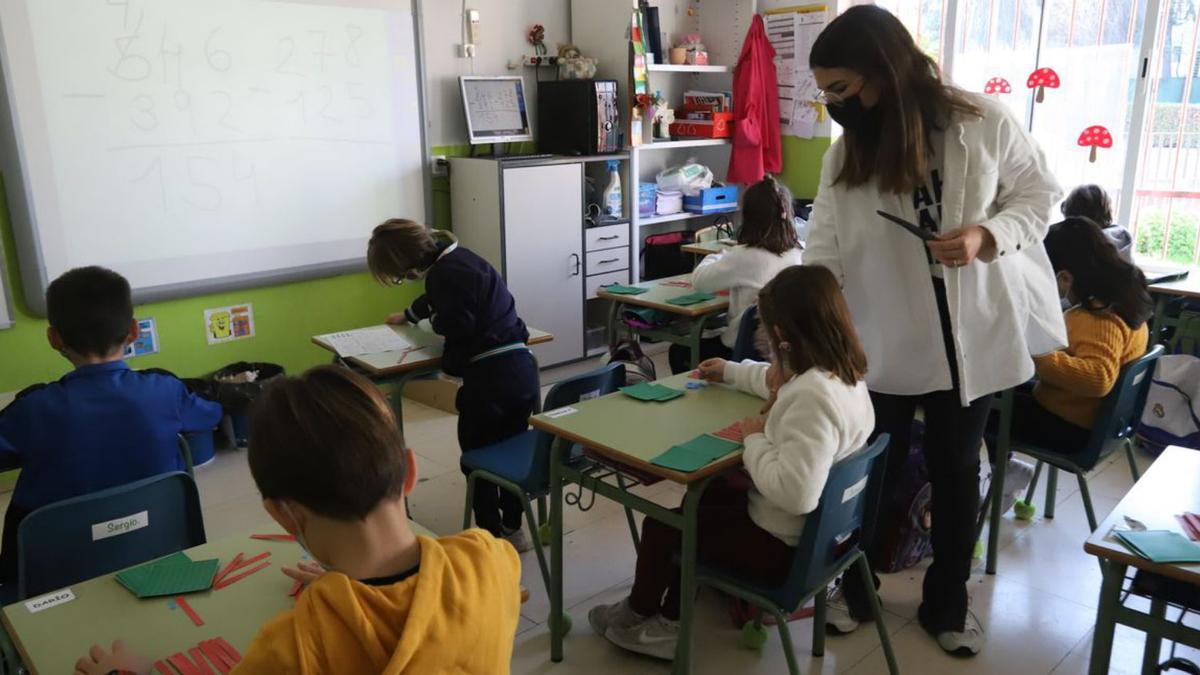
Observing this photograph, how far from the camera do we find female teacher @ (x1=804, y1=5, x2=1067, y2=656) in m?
1.96

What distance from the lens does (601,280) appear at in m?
5.21

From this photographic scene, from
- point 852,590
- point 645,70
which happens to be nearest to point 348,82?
point 645,70

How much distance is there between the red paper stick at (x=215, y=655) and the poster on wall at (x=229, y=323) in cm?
Result: 301

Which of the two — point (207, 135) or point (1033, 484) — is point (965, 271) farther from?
point (207, 135)

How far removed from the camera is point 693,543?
6.50 ft

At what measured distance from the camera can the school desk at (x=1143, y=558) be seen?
58.1 inches

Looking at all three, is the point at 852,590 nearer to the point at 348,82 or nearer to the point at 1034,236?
the point at 1034,236

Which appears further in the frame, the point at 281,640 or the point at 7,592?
the point at 7,592

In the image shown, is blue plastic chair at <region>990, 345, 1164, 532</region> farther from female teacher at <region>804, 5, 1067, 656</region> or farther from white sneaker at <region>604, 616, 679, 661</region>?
white sneaker at <region>604, 616, 679, 661</region>

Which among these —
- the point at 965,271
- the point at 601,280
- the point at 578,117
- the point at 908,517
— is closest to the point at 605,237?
the point at 601,280

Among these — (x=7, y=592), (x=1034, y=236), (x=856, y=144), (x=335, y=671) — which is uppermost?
(x=856, y=144)

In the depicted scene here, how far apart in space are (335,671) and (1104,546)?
126 centimetres

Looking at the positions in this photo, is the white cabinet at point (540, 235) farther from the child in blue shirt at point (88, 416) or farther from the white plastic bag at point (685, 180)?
the child in blue shirt at point (88, 416)

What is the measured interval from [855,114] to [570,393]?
42.3 inches
